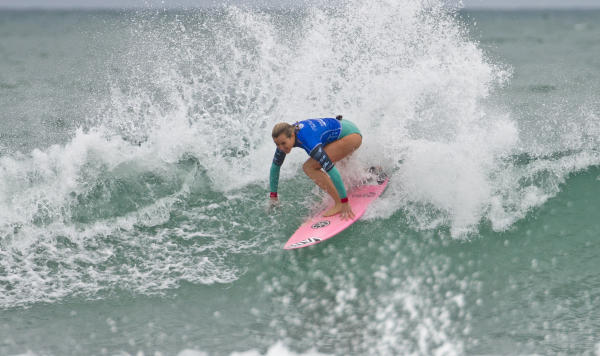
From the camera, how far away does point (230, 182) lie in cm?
862

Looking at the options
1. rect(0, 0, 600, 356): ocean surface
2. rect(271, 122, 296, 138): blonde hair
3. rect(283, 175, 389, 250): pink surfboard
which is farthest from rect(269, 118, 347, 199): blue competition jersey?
rect(0, 0, 600, 356): ocean surface

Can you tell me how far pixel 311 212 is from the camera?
7699 mm

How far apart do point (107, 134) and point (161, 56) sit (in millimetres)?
5767

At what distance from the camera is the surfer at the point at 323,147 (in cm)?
675

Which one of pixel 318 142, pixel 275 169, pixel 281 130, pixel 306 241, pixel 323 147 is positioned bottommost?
pixel 306 241

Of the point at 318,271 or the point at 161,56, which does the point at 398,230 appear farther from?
the point at 161,56

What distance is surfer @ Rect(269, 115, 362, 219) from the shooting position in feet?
22.1

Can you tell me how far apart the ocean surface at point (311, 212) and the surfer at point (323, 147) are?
19.8 inches

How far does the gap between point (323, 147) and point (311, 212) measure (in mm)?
889

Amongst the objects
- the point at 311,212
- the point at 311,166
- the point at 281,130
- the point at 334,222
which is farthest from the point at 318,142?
the point at 311,212

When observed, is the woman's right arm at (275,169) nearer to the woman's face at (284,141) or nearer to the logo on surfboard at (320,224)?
the woman's face at (284,141)

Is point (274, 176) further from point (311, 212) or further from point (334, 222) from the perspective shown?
point (334, 222)

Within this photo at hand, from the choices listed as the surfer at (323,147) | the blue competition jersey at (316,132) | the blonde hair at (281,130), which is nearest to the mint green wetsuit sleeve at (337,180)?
the surfer at (323,147)

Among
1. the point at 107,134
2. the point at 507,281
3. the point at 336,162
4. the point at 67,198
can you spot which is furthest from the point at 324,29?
the point at 507,281
